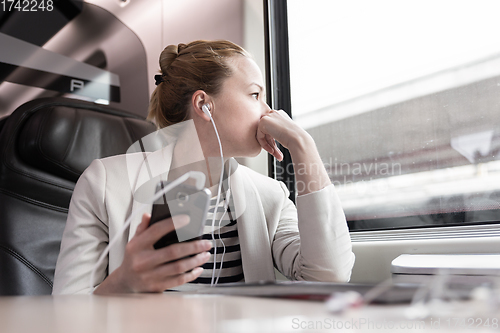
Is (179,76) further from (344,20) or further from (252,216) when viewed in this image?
(344,20)

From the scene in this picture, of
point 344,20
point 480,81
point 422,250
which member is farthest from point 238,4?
point 422,250

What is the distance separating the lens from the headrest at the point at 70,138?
40.6 inches

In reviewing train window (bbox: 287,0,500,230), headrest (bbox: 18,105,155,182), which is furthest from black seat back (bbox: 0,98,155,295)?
train window (bbox: 287,0,500,230)

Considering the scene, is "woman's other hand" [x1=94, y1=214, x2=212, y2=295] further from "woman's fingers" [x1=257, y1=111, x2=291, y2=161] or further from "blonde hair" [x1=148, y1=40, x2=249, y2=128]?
"blonde hair" [x1=148, y1=40, x2=249, y2=128]

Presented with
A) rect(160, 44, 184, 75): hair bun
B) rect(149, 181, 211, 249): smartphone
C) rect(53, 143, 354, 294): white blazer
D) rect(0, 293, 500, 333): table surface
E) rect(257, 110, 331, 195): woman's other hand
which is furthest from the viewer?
rect(160, 44, 184, 75): hair bun

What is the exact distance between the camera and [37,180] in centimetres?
105

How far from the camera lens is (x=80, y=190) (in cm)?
89

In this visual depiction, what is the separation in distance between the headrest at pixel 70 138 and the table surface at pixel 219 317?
30.0 inches

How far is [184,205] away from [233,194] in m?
0.61

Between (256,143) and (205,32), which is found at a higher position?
(205,32)

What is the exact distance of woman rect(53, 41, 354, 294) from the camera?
83cm

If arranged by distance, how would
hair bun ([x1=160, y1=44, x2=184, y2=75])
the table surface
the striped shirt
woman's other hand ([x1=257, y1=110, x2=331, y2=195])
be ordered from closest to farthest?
the table surface, woman's other hand ([x1=257, y1=110, x2=331, y2=195]), the striped shirt, hair bun ([x1=160, y1=44, x2=184, y2=75])

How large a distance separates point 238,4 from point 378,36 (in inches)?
30.6

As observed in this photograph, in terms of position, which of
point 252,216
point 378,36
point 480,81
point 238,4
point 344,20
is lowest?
point 252,216
